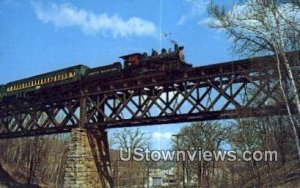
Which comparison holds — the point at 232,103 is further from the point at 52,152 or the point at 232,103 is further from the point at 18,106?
the point at 52,152

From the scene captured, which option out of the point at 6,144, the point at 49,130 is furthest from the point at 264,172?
the point at 6,144

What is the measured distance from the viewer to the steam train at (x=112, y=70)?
25.1 m

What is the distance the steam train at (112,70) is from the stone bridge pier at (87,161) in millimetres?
4430

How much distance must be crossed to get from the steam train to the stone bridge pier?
4.43 metres

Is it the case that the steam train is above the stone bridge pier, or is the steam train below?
above

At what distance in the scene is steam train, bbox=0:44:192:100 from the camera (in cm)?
2509

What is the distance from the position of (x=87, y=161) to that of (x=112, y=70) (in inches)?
274

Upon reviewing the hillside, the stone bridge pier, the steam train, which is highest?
the steam train

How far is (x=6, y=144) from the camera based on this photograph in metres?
65.5

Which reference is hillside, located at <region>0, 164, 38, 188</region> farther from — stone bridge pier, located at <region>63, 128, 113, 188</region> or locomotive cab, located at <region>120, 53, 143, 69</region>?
locomotive cab, located at <region>120, 53, 143, 69</region>

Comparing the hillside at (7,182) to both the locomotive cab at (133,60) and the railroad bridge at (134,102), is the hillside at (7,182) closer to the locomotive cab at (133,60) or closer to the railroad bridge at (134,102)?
the railroad bridge at (134,102)

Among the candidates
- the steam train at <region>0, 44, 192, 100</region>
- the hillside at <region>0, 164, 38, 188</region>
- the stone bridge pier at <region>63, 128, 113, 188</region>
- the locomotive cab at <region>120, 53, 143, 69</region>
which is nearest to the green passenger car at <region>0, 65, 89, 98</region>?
the steam train at <region>0, 44, 192, 100</region>

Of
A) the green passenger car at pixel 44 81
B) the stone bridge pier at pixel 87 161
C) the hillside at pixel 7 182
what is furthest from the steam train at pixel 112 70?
the hillside at pixel 7 182

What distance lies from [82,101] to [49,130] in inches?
212
